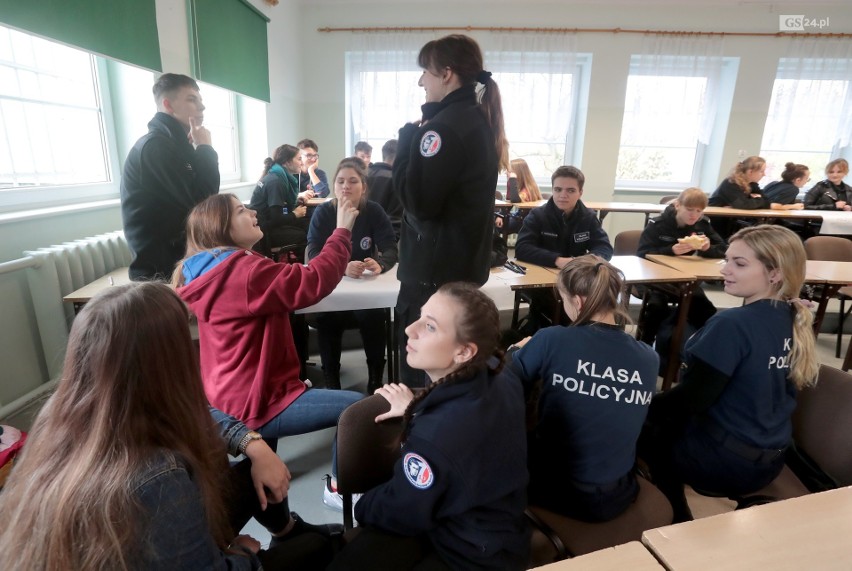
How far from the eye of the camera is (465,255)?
1.69m

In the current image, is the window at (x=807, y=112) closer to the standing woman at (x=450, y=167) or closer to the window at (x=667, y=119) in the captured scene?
the window at (x=667, y=119)

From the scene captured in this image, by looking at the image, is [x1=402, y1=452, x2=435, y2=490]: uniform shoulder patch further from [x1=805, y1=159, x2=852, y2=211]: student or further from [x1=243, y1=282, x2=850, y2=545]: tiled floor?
[x1=805, y1=159, x2=852, y2=211]: student

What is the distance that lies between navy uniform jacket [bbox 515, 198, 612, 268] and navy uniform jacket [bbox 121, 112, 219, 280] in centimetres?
178

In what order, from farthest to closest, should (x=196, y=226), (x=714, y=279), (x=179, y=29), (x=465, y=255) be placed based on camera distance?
1. (x=179, y=29)
2. (x=714, y=279)
3. (x=465, y=255)
4. (x=196, y=226)

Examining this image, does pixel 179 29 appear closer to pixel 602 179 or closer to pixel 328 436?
pixel 328 436

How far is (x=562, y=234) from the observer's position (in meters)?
2.82

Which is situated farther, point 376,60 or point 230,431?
point 376,60

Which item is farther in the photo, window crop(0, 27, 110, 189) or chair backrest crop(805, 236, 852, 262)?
chair backrest crop(805, 236, 852, 262)

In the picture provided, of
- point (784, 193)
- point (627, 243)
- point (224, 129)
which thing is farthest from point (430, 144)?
point (784, 193)

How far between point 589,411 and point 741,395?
1.70 feet

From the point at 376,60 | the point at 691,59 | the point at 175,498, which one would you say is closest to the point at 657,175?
the point at 691,59

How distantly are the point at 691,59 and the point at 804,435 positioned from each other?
20.6 ft

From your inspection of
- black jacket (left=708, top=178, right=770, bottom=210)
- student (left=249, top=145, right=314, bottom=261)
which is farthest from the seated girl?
black jacket (left=708, top=178, right=770, bottom=210)

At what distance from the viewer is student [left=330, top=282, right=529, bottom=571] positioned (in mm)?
927
